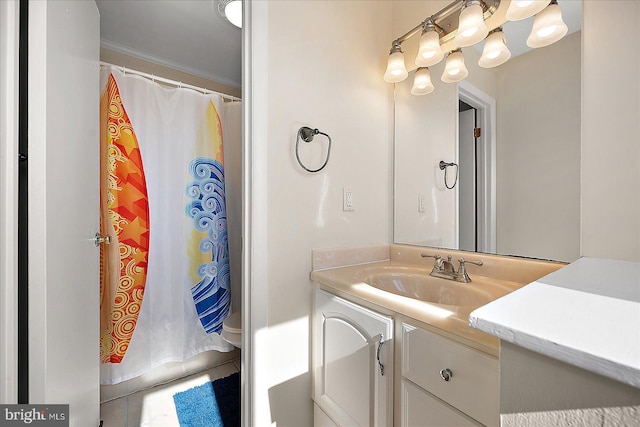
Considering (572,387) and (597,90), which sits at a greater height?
(597,90)

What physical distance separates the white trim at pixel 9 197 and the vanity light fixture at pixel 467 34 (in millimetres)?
1429

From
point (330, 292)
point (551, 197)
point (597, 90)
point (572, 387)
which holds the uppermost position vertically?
point (597, 90)

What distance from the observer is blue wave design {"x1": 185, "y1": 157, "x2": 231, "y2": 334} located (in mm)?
1793

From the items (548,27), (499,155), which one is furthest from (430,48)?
(499,155)

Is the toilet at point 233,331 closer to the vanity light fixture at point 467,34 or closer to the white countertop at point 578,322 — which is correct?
the white countertop at point 578,322

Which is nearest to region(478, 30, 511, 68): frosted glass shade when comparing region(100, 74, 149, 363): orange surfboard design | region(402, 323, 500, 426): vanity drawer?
region(402, 323, 500, 426): vanity drawer

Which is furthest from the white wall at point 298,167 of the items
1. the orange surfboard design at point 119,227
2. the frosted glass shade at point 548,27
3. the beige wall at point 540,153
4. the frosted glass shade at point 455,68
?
the orange surfboard design at point 119,227

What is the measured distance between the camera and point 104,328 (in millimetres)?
1532

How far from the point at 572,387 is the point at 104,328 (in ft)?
6.63

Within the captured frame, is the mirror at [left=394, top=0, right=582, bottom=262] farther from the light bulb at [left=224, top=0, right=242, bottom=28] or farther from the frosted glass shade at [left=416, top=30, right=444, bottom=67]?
the light bulb at [left=224, top=0, right=242, bottom=28]

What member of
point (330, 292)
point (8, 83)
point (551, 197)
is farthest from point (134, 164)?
point (551, 197)

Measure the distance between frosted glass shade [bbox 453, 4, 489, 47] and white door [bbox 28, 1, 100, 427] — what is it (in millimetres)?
1471

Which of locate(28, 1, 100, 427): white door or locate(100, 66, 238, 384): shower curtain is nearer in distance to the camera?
locate(28, 1, 100, 427): white door

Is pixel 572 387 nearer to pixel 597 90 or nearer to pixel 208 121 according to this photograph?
pixel 597 90
